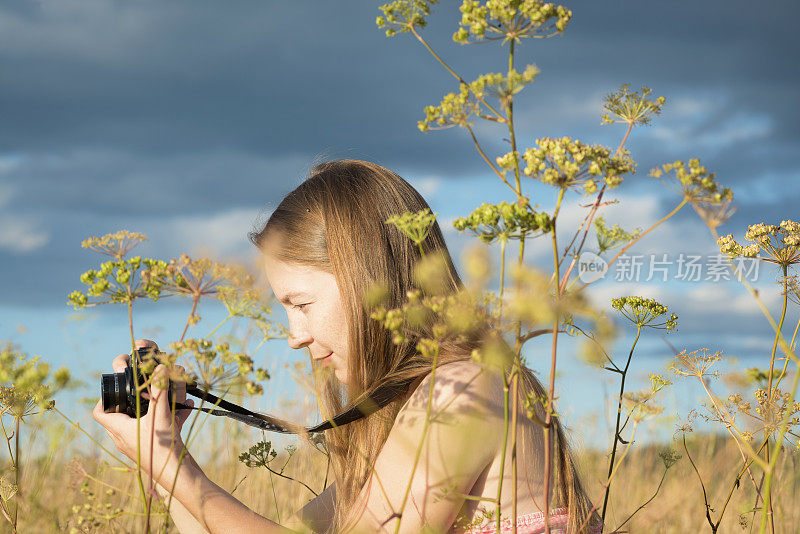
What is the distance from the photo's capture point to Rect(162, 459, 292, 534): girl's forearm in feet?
6.54

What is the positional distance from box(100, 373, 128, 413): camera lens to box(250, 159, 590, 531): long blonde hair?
85 centimetres

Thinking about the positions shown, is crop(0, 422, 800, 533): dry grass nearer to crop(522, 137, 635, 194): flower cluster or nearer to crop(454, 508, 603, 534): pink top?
crop(454, 508, 603, 534): pink top

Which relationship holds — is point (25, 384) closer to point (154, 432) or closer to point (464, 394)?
point (154, 432)

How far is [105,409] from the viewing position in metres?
2.07

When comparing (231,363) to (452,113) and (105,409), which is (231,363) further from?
(105,409)

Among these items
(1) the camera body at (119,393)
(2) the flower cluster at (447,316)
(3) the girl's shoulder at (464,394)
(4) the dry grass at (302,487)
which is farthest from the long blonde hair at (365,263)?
(2) the flower cluster at (447,316)

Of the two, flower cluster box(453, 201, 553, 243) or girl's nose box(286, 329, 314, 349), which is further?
girl's nose box(286, 329, 314, 349)

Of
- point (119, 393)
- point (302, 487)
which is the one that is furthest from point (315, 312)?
point (302, 487)

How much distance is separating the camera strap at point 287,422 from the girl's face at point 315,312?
24cm

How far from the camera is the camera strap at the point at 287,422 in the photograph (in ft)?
6.88

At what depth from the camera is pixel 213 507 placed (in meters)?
2.04

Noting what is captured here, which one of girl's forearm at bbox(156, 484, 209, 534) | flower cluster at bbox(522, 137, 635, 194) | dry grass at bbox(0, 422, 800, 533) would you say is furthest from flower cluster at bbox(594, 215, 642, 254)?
girl's forearm at bbox(156, 484, 209, 534)

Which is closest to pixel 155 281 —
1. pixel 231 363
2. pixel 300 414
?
pixel 231 363

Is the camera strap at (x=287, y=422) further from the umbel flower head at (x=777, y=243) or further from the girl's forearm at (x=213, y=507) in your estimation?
the umbel flower head at (x=777, y=243)
